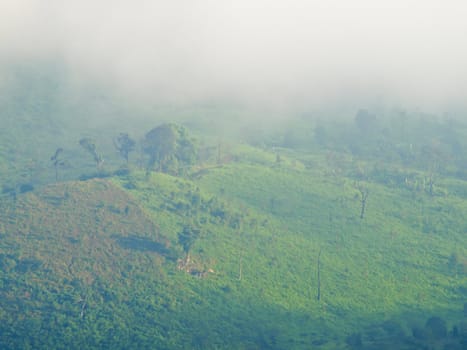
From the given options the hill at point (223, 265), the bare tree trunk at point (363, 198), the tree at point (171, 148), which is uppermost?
the tree at point (171, 148)

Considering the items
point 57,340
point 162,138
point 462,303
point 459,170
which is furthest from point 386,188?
point 57,340

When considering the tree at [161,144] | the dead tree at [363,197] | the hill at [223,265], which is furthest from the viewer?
the tree at [161,144]

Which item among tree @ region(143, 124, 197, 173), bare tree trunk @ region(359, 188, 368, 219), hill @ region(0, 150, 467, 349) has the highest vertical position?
tree @ region(143, 124, 197, 173)

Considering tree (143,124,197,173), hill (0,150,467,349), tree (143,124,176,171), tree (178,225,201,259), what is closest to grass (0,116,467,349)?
hill (0,150,467,349)

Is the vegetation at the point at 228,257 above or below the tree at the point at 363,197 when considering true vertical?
below

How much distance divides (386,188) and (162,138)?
210ft

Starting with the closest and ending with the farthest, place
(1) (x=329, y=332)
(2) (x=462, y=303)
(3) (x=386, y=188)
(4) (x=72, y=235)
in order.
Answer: (1) (x=329, y=332) → (2) (x=462, y=303) → (4) (x=72, y=235) → (3) (x=386, y=188)

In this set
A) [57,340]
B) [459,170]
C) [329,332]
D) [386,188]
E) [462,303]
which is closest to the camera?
[57,340]

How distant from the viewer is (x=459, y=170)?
174000 millimetres

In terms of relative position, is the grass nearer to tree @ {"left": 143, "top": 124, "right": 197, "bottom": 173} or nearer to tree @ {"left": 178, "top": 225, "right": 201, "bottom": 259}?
tree @ {"left": 178, "top": 225, "right": 201, "bottom": 259}

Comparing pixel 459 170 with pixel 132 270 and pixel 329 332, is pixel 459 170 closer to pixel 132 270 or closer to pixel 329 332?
pixel 329 332

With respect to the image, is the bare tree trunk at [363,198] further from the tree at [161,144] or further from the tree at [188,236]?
the tree at [161,144]

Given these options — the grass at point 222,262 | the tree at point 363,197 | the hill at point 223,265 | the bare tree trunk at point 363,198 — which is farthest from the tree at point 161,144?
the bare tree trunk at point 363,198

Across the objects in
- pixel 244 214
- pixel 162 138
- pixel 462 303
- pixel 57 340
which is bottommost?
pixel 57 340
